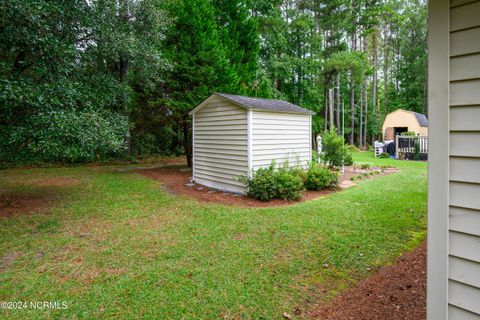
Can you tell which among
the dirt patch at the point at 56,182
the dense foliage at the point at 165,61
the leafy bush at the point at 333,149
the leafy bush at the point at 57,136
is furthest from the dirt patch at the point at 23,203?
the leafy bush at the point at 333,149

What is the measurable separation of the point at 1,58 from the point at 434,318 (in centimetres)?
810

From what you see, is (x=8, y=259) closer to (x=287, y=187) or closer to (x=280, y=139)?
(x=287, y=187)

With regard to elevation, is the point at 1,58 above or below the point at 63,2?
below

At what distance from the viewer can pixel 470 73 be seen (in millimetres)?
1562

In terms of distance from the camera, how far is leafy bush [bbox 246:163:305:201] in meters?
7.01

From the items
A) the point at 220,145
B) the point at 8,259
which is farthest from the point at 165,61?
the point at 8,259

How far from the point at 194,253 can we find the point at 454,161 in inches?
131

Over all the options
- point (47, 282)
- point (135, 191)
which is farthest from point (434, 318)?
point (135, 191)

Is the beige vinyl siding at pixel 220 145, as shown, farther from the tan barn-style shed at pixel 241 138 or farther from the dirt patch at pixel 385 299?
the dirt patch at pixel 385 299

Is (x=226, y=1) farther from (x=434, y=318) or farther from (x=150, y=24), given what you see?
(x=434, y=318)

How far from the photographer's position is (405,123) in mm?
21000

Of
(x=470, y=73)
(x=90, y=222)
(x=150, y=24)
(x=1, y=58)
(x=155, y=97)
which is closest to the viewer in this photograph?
(x=470, y=73)

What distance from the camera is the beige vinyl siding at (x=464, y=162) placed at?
156cm

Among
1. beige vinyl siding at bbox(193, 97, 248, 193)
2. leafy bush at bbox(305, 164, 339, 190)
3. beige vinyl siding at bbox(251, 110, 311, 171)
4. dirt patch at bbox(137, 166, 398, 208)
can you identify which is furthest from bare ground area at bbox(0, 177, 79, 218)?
leafy bush at bbox(305, 164, 339, 190)
